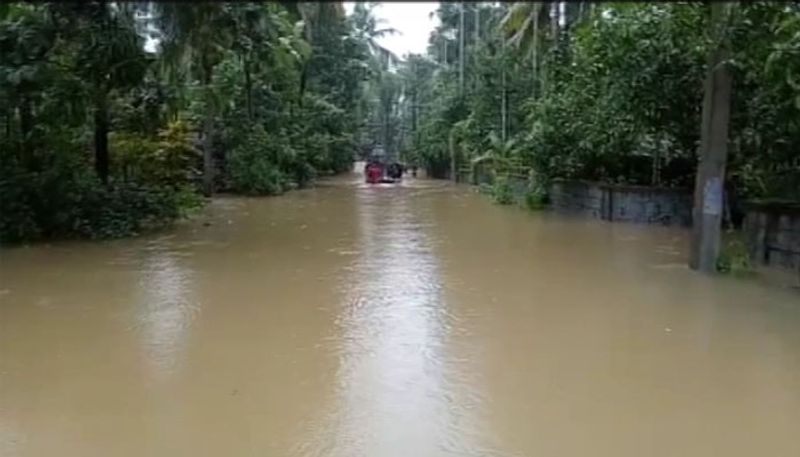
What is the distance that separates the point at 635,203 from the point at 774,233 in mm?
4975

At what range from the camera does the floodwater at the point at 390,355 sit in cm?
372

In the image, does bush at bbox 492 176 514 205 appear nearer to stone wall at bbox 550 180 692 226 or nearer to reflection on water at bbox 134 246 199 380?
stone wall at bbox 550 180 692 226

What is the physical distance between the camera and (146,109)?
38.2 ft

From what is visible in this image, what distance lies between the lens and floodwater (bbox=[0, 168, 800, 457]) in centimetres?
372

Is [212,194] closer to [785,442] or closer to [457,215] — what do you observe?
[457,215]

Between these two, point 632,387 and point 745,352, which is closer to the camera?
point 632,387

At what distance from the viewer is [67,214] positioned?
1028cm

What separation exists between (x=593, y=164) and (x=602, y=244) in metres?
4.19

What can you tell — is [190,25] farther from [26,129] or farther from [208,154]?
[208,154]

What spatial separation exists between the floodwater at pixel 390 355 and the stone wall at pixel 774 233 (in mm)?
795

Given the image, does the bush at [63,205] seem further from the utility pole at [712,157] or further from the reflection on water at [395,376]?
the utility pole at [712,157]

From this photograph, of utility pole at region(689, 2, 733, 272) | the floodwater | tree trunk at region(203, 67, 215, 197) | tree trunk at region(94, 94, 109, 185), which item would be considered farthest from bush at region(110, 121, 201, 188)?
utility pole at region(689, 2, 733, 272)

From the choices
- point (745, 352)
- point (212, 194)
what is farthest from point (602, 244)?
point (212, 194)

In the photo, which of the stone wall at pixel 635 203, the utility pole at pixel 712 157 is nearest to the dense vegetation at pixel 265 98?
the utility pole at pixel 712 157
